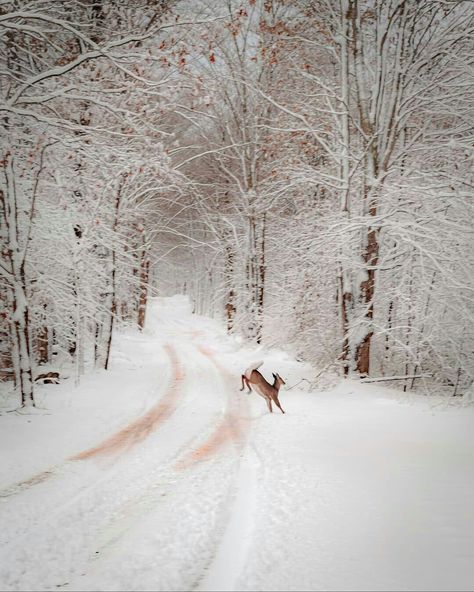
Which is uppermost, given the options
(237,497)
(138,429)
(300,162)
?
(300,162)

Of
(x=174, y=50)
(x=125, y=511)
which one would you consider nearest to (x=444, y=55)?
(x=174, y=50)

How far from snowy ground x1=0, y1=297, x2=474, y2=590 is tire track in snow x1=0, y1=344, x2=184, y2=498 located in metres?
0.04

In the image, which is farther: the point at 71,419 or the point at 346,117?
the point at 346,117

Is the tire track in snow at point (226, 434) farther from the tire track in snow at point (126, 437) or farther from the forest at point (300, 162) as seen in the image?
the forest at point (300, 162)

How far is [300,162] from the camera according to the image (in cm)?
1293

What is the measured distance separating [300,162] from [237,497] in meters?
10.7

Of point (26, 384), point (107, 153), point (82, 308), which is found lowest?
point (26, 384)

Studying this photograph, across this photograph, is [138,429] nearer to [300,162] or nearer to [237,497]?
[237,497]

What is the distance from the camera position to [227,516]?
438 cm

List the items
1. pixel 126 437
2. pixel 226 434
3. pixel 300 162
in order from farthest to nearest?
pixel 300 162, pixel 226 434, pixel 126 437

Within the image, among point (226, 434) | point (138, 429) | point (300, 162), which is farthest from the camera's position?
point (300, 162)

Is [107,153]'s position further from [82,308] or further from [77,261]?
[82,308]

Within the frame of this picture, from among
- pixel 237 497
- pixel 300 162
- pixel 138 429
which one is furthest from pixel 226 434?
pixel 300 162

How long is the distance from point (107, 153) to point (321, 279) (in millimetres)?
8549
